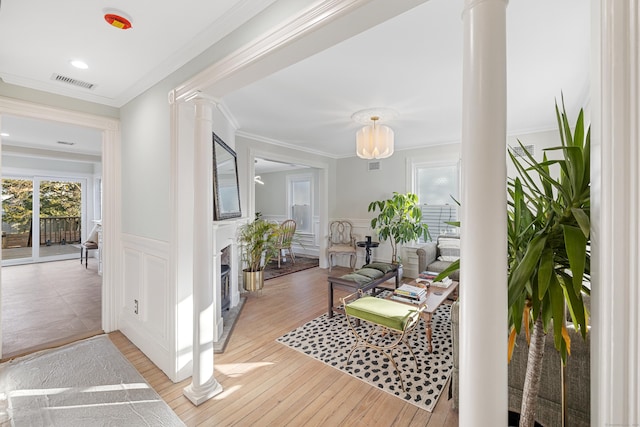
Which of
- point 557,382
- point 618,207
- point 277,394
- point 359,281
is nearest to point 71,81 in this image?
point 277,394

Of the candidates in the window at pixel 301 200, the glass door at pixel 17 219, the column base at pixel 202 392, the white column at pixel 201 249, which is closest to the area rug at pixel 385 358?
the column base at pixel 202 392

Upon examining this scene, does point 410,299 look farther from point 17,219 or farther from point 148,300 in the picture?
point 17,219

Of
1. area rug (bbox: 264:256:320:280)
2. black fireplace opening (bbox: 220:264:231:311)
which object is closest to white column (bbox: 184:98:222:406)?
black fireplace opening (bbox: 220:264:231:311)

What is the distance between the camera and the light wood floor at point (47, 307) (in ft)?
9.21

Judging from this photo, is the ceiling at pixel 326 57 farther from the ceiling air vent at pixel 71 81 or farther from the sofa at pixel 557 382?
the sofa at pixel 557 382

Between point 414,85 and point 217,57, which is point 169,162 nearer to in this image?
point 217,57

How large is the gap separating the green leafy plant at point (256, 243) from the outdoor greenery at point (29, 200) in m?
6.16

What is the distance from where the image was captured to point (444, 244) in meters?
4.80

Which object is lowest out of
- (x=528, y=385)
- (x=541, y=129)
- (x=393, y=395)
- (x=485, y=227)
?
(x=393, y=395)

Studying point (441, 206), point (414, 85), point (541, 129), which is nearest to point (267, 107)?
point (414, 85)

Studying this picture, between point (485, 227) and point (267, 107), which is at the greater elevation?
point (267, 107)

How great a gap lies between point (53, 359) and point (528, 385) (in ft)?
11.6

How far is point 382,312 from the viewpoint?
229 cm

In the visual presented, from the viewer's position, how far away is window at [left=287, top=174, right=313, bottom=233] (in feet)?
25.5
